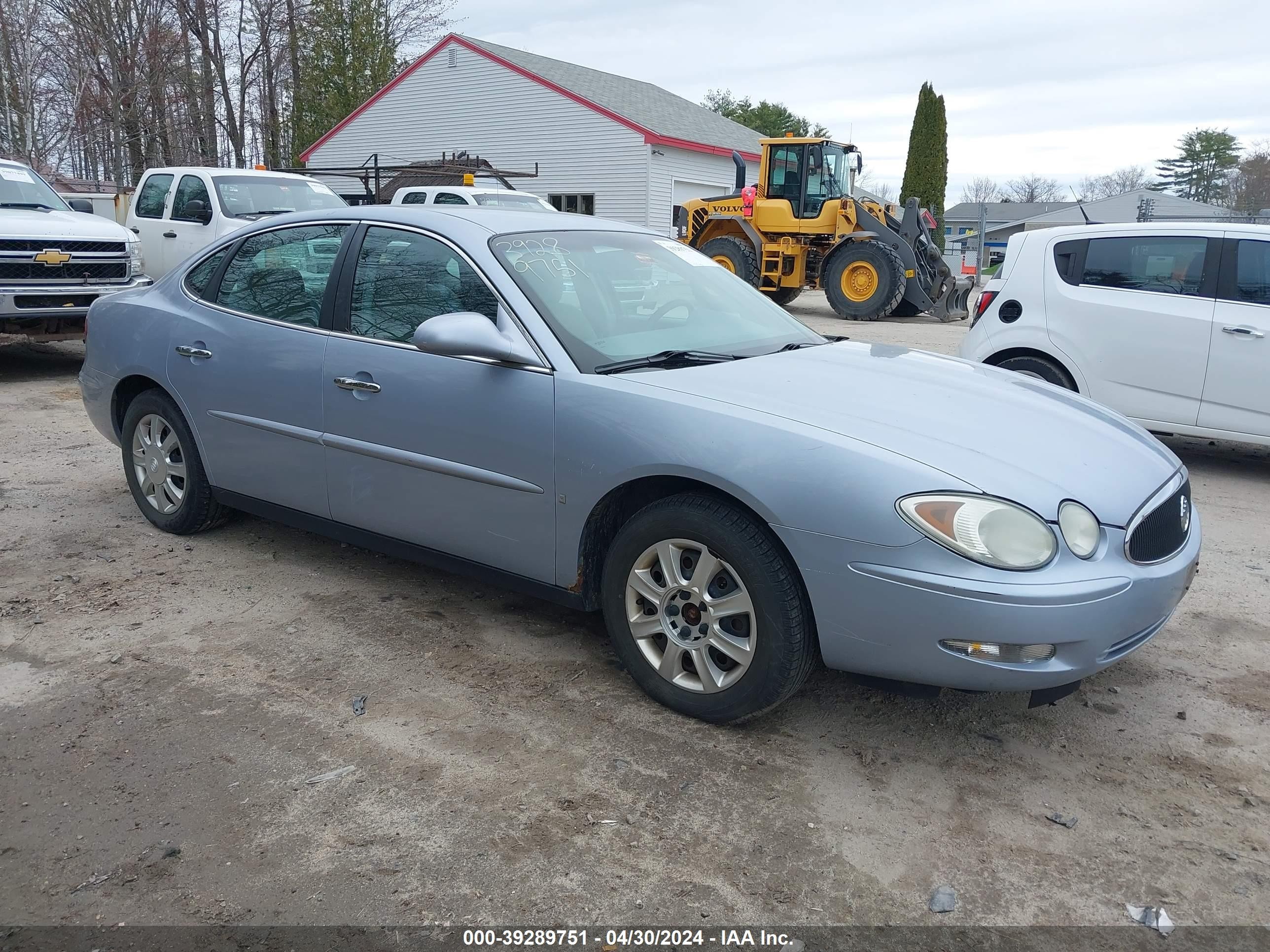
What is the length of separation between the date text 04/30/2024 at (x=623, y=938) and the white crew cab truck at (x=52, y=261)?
8228 mm

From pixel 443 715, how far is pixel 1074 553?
1997 mm

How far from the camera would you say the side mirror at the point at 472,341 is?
3479 millimetres

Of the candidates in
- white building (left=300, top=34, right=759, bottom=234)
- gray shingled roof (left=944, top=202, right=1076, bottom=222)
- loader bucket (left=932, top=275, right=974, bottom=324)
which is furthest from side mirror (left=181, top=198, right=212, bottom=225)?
gray shingled roof (left=944, top=202, right=1076, bottom=222)

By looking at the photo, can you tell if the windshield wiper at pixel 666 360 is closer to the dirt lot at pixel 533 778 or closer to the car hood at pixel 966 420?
the car hood at pixel 966 420

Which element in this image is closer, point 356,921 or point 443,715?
point 356,921

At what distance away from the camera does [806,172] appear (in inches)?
724

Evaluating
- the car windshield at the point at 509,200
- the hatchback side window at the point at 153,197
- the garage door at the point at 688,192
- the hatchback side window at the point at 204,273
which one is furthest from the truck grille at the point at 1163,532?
the garage door at the point at 688,192

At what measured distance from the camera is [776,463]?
2.98 m

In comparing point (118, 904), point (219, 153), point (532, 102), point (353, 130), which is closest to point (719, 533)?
point (118, 904)

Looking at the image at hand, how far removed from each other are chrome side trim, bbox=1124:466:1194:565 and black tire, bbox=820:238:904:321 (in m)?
14.0

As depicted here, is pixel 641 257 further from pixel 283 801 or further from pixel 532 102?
pixel 532 102

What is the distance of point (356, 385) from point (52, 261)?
23.1 ft

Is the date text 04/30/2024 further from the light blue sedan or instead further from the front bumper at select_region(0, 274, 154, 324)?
the front bumper at select_region(0, 274, 154, 324)

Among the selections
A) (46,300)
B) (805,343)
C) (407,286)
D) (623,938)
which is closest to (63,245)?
(46,300)
